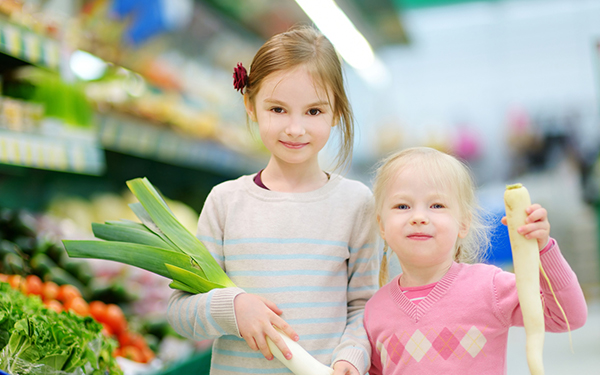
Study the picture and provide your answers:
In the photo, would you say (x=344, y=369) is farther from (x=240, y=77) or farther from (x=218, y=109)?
(x=218, y=109)

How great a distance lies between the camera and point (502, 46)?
24.5 ft

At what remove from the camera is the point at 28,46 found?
205cm

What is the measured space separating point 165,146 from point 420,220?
2251 mm

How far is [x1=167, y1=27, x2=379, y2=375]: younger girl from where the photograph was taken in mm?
1165

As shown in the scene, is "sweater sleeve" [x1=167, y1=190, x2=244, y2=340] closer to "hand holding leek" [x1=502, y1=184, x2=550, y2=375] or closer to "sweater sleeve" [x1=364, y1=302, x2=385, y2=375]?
"sweater sleeve" [x1=364, y1=302, x2=385, y2=375]

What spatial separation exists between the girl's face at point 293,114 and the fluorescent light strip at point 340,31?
1.87 meters

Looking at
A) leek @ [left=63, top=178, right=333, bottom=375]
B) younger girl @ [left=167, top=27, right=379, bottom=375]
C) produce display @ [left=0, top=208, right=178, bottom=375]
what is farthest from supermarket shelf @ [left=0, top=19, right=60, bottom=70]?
younger girl @ [left=167, top=27, right=379, bottom=375]

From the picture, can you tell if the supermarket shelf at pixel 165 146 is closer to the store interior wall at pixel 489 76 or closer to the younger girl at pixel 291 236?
the younger girl at pixel 291 236

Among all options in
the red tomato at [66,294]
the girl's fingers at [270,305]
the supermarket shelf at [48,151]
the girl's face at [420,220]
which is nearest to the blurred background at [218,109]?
the supermarket shelf at [48,151]

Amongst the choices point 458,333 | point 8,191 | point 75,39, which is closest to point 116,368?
point 458,333

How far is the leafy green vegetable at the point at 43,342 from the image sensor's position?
1.19m

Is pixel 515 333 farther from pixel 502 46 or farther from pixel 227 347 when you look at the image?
pixel 502 46

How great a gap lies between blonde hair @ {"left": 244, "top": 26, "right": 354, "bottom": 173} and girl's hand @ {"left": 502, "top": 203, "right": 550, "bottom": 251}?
1.54 feet

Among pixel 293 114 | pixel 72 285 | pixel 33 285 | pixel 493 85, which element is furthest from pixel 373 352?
pixel 493 85
